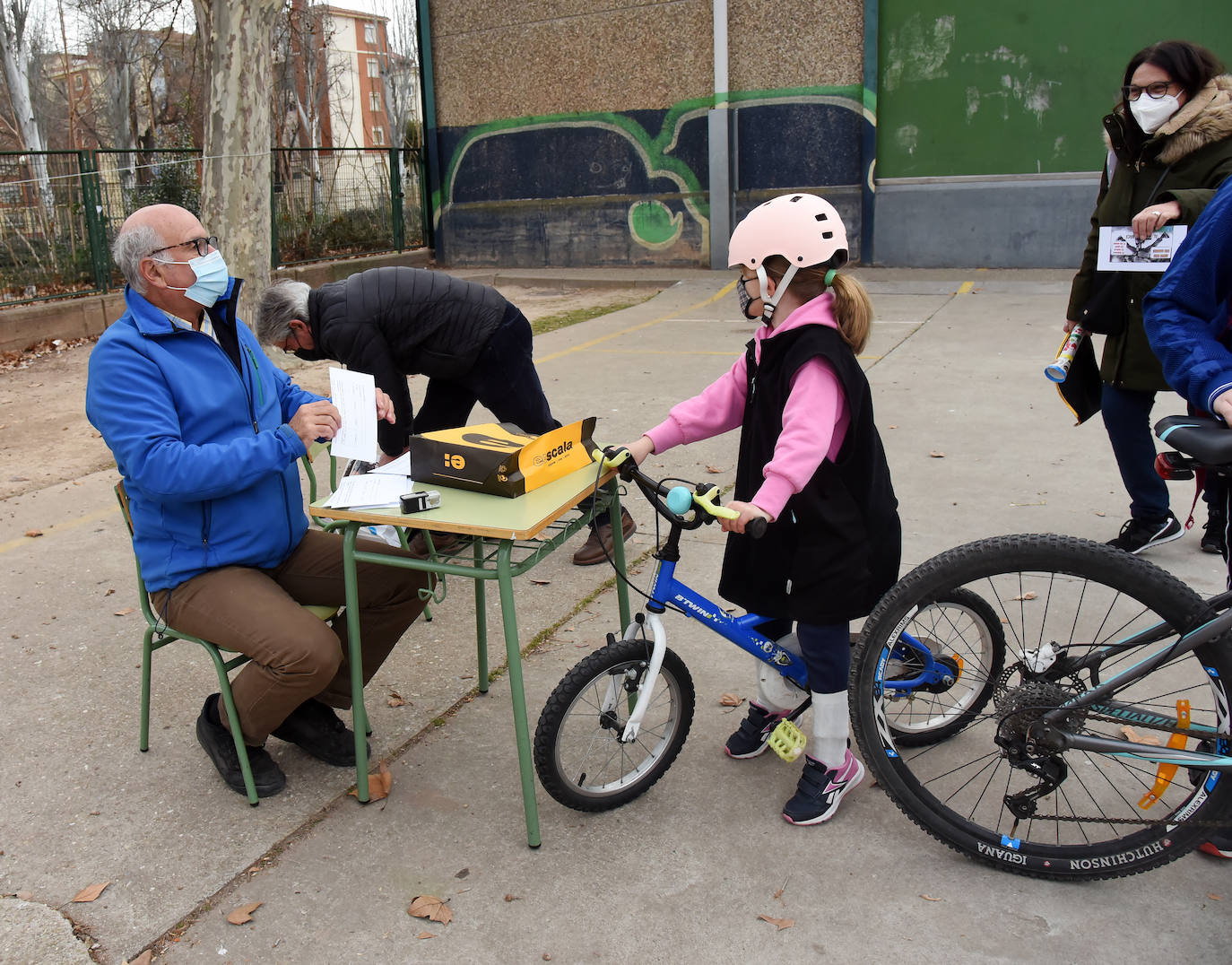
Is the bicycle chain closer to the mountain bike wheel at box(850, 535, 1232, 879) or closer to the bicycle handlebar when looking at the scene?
the mountain bike wheel at box(850, 535, 1232, 879)

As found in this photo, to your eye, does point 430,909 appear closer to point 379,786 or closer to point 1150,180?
point 379,786

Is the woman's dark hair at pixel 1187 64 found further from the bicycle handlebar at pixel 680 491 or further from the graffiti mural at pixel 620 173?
the graffiti mural at pixel 620 173

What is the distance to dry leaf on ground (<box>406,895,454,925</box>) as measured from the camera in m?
2.39

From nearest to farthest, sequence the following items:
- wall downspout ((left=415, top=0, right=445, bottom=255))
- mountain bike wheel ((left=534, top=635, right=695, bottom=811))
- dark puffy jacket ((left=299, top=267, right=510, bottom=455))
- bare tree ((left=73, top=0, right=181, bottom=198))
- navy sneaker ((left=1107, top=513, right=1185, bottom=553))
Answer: mountain bike wheel ((left=534, top=635, right=695, bottom=811)), dark puffy jacket ((left=299, top=267, right=510, bottom=455)), navy sneaker ((left=1107, top=513, right=1185, bottom=553)), wall downspout ((left=415, top=0, right=445, bottom=255)), bare tree ((left=73, top=0, right=181, bottom=198))

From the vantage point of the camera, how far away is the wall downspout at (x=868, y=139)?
12922 mm

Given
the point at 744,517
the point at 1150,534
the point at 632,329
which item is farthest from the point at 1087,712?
the point at 632,329

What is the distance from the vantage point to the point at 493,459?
2.65 m

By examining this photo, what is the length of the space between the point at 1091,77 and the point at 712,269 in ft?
16.8

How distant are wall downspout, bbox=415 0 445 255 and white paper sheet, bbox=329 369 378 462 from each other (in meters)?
14.2

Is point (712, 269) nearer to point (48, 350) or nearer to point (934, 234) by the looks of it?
point (934, 234)

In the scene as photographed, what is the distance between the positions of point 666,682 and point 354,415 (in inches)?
44.6

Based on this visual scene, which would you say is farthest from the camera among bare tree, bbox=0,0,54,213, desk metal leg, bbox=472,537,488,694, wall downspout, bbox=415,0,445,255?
bare tree, bbox=0,0,54,213

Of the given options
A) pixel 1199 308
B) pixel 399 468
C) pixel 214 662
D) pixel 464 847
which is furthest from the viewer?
pixel 399 468

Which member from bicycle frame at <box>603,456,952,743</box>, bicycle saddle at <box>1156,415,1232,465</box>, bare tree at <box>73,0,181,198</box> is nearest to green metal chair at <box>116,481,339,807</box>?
bicycle frame at <box>603,456,952,743</box>
